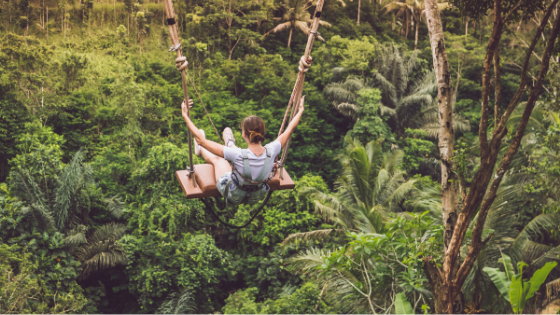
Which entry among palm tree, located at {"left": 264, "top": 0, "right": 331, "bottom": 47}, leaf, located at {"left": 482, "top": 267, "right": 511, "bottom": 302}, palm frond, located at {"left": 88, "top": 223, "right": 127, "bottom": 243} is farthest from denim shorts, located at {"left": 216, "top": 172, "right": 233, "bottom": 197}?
palm tree, located at {"left": 264, "top": 0, "right": 331, "bottom": 47}

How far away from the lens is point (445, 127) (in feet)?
14.8

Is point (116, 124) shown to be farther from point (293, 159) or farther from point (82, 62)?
point (293, 159)

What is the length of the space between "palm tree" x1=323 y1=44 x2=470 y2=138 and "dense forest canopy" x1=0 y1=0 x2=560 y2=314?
70 millimetres

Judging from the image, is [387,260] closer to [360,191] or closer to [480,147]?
[480,147]

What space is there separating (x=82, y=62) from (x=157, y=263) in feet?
23.3

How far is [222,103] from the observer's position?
14727mm

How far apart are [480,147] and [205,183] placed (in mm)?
2454

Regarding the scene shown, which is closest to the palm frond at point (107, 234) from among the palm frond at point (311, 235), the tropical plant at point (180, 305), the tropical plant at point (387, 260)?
the tropical plant at point (180, 305)

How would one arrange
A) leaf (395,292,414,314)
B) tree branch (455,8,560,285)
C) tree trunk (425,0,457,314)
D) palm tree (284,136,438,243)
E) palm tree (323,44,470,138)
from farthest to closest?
palm tree (323,44,470,138) → palm tree (284,136,438,243) → leaf (395,292,414,314) → tree trunk (425,0,457,314) → tree branch (455,8,560,285)

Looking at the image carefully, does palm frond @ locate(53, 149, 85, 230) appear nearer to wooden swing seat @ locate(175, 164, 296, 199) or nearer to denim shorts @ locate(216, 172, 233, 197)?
wooden swing seat @ locate(175, 164, 296, 199)

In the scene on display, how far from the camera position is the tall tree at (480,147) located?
3.95 metres

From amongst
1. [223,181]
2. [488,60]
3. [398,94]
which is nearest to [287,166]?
[398,94]

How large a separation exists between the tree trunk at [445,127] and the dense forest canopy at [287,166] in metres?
0.02

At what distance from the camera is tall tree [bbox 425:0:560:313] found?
3.95 m
